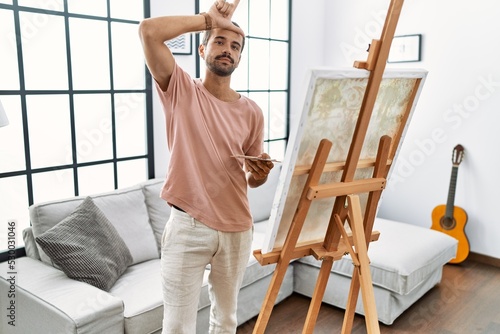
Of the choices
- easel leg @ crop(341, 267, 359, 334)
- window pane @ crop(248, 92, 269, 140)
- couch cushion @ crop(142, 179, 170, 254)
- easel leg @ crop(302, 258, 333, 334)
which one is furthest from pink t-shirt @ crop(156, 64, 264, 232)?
window pane @ crop(248, 92, 269, 140)

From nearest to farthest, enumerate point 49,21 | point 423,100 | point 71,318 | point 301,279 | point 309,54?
point 71,318 < point 49,21 < point 301,279 < point 423,100 < point 309,54

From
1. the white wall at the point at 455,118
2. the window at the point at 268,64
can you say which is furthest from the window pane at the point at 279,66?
the white wall at the point at 455,118

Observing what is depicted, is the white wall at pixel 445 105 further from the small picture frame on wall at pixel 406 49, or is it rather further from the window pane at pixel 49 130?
the window pane at pixel 49 130

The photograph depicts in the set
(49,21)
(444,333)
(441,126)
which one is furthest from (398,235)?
(49,21)

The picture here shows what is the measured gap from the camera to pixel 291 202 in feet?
5.16

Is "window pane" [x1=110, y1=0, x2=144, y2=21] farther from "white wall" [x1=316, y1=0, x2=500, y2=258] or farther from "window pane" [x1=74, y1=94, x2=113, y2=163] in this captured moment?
"white wall" [x1=316, y1=0, x2=500, y2=258]

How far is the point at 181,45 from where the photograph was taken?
3174 millimetres

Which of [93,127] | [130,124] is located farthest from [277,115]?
[93,127]

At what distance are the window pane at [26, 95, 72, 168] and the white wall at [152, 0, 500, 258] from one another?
2.10ft

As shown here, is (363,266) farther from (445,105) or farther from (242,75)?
(445,105)

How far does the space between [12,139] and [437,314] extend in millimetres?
2627

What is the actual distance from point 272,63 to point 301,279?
1.93 m

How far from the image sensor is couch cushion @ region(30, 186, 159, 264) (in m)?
2.34

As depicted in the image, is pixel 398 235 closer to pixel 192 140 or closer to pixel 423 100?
pixel 423 100
